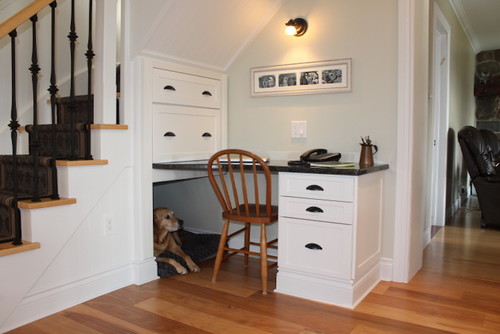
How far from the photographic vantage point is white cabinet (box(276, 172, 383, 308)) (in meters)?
2.29

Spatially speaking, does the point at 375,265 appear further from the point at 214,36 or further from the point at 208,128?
the point at 214,36

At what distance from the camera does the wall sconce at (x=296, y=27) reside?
9.62ft

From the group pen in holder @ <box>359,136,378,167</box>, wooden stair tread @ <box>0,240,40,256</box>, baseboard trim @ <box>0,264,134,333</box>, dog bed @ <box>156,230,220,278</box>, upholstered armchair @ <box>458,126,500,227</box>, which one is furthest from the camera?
upholstered armchair @ <box>458,126,500,227</box>

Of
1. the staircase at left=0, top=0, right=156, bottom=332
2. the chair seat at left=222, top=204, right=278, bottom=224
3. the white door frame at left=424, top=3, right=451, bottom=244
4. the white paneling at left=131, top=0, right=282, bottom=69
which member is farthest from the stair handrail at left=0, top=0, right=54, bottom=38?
the white door frame at left=424, top=3, right=451, bottom=244

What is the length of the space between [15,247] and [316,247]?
153 centimetres

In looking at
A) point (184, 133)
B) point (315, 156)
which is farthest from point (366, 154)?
point (184, 133)

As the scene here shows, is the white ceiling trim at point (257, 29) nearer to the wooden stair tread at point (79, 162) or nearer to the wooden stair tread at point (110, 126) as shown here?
the wooden stair tread at point (110, 126)

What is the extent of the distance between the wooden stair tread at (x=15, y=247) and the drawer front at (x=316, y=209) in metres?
1.31

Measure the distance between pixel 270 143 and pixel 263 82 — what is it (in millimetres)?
451

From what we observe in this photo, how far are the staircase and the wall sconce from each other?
47.3 inches

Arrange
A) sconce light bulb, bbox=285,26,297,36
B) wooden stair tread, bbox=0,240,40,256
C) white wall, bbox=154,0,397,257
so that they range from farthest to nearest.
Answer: sconce light bulb, bbox=285,26,297,36, white wall, bbox=154,0,397,257, wooden stair tread, bbox=0,240,40,256

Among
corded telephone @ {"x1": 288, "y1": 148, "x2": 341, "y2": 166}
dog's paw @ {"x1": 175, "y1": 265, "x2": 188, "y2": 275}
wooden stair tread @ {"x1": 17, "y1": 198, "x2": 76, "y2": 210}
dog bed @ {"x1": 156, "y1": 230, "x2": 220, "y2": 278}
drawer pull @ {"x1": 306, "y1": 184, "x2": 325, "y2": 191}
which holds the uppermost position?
corded telephone @ {"x1": 288, "y1": 148, "x2": 341, "y2": 166}

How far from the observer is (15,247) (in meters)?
2.01

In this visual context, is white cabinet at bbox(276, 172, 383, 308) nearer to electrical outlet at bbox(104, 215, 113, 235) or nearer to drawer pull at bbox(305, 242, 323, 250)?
drawer pull at bbox(305, 242, 323, 250)
